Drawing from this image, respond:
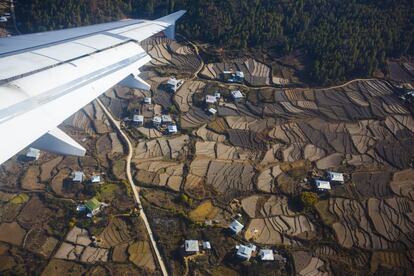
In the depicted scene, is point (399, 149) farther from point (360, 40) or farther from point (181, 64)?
point (181, 64)

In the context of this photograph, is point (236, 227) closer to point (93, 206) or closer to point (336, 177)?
point (93, 206)

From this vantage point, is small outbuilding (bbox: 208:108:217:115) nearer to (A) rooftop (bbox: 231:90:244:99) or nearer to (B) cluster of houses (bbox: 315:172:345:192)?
(A) rooftop (bbox: 231:90:244:99)

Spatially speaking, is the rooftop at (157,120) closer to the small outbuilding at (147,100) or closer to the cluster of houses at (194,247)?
the small outbuilding at (147,100)

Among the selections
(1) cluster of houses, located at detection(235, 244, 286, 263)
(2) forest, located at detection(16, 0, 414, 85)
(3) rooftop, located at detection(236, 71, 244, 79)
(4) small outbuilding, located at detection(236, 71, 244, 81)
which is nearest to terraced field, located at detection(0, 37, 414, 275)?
(1) cluster of houses, located at detection(235, 244, 286, 263)

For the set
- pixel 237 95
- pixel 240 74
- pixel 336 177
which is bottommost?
pixel 336 177

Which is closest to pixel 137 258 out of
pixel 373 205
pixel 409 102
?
pixel 373 205

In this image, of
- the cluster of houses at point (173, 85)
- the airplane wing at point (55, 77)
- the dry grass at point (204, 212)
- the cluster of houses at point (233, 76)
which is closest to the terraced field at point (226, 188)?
the dry grass at point (204, 212)

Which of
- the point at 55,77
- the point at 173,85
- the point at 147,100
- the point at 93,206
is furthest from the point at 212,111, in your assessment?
the point at 55,77
